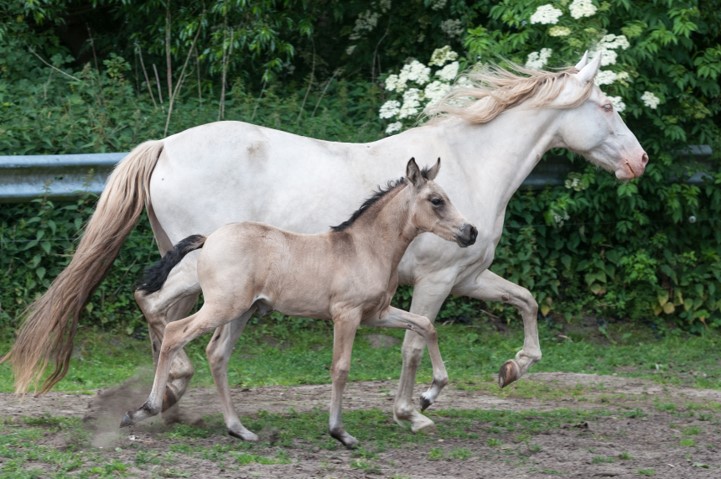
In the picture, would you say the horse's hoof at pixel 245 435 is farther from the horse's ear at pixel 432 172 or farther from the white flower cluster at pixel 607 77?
the white flower cluster at pixel 607 77

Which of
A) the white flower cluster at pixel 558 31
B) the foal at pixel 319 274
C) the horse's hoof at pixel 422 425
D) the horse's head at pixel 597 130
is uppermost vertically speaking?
the white flower cluster at pixel 558 31

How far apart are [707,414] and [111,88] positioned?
223 inches

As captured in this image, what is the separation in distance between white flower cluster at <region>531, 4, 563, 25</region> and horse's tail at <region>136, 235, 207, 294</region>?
4090 mm

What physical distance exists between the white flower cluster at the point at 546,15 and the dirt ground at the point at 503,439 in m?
2.82

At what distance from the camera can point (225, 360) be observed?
607cm

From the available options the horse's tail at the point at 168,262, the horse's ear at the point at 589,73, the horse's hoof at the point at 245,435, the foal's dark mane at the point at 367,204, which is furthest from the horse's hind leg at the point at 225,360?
the horse's ear at the point at 589,73

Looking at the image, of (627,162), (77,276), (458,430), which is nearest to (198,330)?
(77,276)

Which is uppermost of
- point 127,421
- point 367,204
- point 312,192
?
point 367,204

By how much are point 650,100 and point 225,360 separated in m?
4.71

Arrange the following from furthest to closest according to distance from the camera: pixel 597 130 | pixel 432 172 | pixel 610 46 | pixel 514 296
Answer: pixel 610 46
pixel 597 130
pixel 514 296
pixel 432 172

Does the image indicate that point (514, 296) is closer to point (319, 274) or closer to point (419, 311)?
point (419, 311)

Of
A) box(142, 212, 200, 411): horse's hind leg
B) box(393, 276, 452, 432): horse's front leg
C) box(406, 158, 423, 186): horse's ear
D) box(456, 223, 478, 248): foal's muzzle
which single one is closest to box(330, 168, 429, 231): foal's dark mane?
box(406, 158, 423, 186): horse's ear

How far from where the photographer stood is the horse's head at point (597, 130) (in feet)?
23.3

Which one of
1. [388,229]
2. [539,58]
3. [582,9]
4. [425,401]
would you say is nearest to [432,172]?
[388,229]
